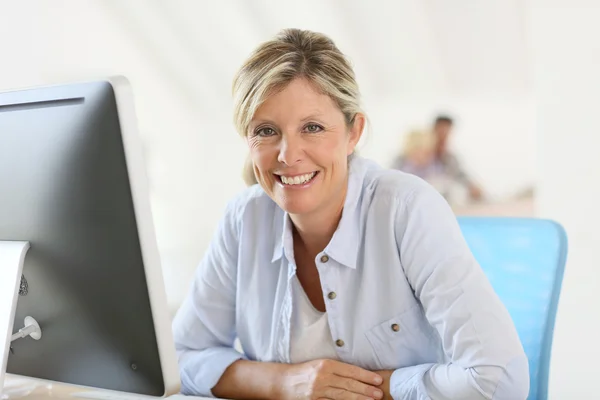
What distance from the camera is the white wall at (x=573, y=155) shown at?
2.86 metres

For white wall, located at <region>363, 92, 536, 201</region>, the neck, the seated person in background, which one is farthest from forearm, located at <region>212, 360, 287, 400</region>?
the seated person in background

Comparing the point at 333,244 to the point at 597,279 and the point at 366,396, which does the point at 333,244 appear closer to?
the point at 366,396

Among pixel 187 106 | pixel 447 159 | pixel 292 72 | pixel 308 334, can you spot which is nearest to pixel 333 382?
pixel 308 334

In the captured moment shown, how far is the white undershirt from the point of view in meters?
1.26

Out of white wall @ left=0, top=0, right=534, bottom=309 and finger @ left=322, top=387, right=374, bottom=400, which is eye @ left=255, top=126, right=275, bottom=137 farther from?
white wall @ left=0, top=0, right=534, bottom=309

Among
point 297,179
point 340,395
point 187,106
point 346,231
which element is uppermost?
point 187,106

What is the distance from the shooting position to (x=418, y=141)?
425 cm

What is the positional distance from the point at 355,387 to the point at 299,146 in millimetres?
394

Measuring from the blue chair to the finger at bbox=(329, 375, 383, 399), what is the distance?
345 mm

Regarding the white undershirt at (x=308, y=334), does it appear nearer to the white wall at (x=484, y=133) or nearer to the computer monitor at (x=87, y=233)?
the computer monitor at (x=87, y=233)

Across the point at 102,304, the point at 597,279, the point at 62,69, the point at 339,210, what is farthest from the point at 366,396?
the point at 62,69

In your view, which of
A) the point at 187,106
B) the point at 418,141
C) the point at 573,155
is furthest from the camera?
the point at 187,106

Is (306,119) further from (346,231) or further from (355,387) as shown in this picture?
(355,387)

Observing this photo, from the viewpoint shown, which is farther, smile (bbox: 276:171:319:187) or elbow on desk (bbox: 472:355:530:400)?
smile (bbox: 276:171:319:187)
